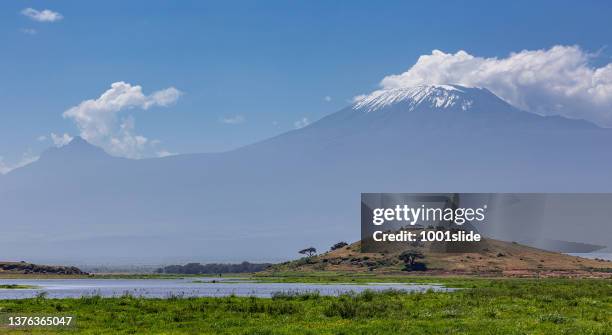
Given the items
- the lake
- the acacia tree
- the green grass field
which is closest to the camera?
the green grass field

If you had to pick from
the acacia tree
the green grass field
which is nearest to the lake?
the green grass field

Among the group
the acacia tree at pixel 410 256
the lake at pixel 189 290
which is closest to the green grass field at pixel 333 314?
the lake at pixel 189 290

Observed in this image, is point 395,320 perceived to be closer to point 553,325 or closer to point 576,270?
point 553,325

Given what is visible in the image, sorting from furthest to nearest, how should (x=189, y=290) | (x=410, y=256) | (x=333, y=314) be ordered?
(x=410, y=256)
(x=189, y=290)
(x=333, y=314)

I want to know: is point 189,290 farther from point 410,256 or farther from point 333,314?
point 410,256

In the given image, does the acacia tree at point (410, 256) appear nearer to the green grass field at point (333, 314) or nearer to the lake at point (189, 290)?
the lake at point (189, 290)

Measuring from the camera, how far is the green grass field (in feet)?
160

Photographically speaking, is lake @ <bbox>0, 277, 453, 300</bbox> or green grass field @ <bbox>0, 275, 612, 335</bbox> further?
lake @ <bbox>0, 277, 453, 300</bbox>

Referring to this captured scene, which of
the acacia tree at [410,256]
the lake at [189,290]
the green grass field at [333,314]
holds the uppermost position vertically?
the acacia tree at [410,256]

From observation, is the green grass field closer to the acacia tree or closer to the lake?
the lake

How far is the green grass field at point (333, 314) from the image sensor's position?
48719 millimetres

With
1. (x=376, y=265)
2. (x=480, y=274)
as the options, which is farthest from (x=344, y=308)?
(x=376, y=265)

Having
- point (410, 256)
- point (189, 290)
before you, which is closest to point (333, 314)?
point (189, 290)

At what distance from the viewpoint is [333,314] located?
57.6m
